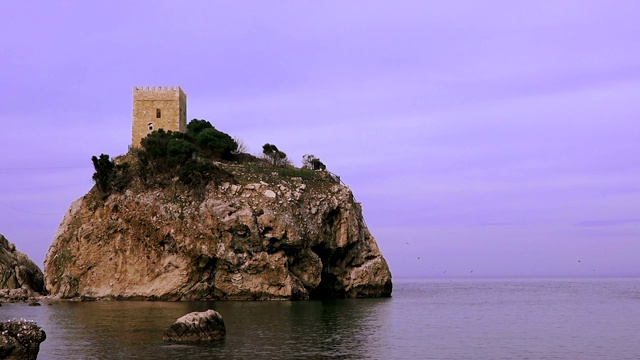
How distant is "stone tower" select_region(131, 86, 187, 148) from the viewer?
89000mm

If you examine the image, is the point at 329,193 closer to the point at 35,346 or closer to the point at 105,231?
the point at 105,231

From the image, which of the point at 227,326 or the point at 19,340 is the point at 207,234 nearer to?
the point at 227,326

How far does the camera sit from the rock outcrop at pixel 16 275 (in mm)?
77938

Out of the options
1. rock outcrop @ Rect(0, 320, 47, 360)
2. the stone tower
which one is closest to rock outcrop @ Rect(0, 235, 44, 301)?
the stone tower

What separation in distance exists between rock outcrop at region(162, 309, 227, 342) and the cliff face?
100 feet

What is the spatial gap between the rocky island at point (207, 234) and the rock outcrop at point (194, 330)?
30.5m

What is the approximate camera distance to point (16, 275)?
8425 cm

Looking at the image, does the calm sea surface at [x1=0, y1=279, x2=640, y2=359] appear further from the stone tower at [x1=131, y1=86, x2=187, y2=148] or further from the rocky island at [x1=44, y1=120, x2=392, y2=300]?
the stone tower at [x1=131, y1=86, x2=187, y2=148]

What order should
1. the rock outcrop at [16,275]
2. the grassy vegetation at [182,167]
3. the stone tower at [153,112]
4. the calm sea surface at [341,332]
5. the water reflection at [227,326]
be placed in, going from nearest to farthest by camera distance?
the water reflection at [227,326] → the calm sea surface at [341,332] → the grassy vegetation at [182,167] → the rock outcrop at [16,275] → the stone tower at [153,112]

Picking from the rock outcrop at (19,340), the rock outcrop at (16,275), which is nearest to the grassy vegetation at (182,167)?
the rock outcrop at (16,275)

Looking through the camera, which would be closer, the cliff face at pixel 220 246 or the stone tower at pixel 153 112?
the cliff face at pixel 220 246

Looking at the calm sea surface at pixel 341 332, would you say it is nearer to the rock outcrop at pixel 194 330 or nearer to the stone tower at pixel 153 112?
the rock outcrop at pixel 194 330

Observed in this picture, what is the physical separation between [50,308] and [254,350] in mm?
34840

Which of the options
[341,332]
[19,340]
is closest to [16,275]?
[341,332]
